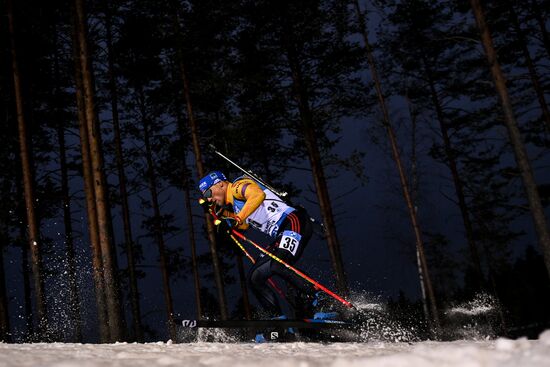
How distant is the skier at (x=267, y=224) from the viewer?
5.66 m

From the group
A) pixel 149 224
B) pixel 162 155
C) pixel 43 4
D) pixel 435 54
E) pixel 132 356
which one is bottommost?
pixel 132 356

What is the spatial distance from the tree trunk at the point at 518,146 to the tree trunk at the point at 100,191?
9.60m

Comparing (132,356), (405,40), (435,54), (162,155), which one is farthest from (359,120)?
(132,356)

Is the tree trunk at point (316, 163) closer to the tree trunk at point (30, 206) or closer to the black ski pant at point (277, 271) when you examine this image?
the black ski pant at point (277, 271)

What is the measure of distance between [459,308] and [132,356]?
19.9 meters

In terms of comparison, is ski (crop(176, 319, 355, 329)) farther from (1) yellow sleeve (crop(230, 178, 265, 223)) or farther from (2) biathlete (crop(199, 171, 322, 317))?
(1) yellow sleeve (crop(230, 178, 265, 223))

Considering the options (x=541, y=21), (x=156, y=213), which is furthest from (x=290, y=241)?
(x=541, y=21)

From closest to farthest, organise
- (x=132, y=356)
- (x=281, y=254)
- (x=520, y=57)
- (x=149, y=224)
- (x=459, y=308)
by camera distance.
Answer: (x=132, y=356) < (x=281, y=254) < (x=520, y=57) < (x=459, y=308) < (x=149, y=224)

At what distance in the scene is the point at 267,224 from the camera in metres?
6.06

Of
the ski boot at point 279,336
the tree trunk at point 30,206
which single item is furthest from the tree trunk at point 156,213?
the ski boot at point 279,336

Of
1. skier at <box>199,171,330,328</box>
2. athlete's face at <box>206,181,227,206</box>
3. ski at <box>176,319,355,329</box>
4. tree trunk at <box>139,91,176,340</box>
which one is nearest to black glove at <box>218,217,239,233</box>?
skier at <box>199,171,330,328</box>

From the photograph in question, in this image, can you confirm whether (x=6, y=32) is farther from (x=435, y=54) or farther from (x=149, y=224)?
(x=435, y=54)

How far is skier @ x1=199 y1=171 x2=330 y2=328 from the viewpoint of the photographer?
566 centimetres

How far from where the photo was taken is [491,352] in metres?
2.03
